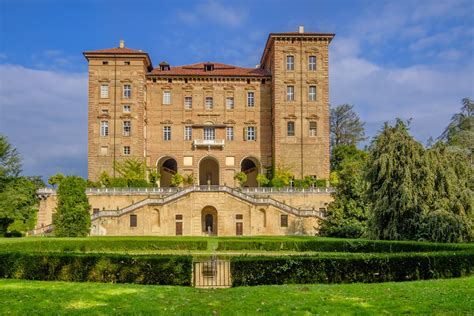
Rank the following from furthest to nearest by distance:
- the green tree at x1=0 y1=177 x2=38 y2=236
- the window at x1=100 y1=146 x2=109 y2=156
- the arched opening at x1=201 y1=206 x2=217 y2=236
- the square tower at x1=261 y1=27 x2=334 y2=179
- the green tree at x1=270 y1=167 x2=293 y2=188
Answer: the square tower at x1=261 y1=27 x2=334 y2=179, the window at x1=100 y1=146 x2=109 y2=156, the green tree at x1=270 y1=167 x2=293 y2=188, the arched opening at x1=201 y1=206 x2=217 y2=236, the green tree at x1=0 y1=177 x2=38 y2=236

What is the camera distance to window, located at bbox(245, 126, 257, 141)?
57.6 m

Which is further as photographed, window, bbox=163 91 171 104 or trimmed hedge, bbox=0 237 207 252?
window, bbox=163 91 171 104

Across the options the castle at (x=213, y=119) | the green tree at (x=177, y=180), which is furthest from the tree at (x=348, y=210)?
the green tree at (x=177, y=180)

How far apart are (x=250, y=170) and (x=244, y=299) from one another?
158 ft

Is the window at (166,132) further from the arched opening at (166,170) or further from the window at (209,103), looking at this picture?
the window at (209,103)

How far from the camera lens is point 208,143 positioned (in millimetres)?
56594

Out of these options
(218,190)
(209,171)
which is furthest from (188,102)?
(218,190)

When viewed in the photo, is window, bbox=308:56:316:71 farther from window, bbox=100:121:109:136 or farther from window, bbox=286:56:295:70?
window, bbox=100:121:109:136

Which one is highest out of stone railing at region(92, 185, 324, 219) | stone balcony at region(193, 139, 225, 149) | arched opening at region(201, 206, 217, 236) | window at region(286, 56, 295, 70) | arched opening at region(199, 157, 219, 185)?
window at region(286, 56, 295, 70)

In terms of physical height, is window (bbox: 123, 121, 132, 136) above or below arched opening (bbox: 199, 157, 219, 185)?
above

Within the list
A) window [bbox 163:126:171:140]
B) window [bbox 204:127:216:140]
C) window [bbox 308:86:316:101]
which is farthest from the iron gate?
window [bbox 163:126:171:140]

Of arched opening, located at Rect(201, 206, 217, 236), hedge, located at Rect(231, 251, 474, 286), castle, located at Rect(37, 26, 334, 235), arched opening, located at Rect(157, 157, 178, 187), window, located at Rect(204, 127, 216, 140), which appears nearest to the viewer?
hedge, located at Rect(231, 251, 474, 286)

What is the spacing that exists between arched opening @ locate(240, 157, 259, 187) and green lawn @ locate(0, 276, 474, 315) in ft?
148

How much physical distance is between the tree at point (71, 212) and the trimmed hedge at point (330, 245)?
476 inches
